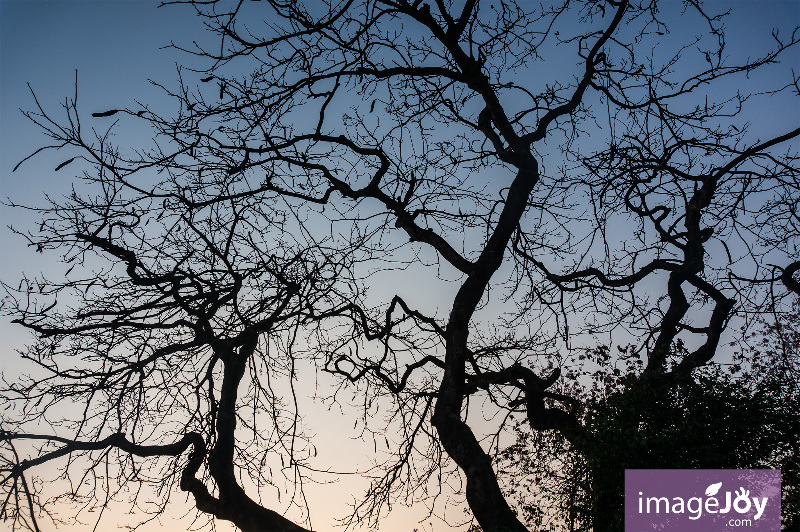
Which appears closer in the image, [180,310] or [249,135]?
[180,310]

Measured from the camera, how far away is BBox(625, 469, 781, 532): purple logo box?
623 cm

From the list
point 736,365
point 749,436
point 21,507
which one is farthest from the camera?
point 736,365

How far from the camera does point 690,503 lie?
623 centimetres

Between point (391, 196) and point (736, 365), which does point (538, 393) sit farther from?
point (391, 196)

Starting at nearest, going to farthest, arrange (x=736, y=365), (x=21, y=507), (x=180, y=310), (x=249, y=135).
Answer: (x=21, y=507), (x=180, y=310), (x=249, y=135), (x=736, y=365)

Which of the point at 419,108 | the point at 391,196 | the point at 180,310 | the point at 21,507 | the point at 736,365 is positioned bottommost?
the point at 21,507

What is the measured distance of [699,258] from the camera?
8.06 m

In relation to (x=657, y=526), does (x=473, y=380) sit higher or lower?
higher

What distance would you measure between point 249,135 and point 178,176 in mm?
829

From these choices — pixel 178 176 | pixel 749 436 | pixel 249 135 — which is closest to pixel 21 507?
pixel 178 176

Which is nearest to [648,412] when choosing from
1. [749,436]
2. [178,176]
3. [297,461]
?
[749,436]

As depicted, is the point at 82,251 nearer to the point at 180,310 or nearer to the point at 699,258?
the point at 180,310

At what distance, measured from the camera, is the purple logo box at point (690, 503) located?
6.23 meters

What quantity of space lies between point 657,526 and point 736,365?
7.43ft
